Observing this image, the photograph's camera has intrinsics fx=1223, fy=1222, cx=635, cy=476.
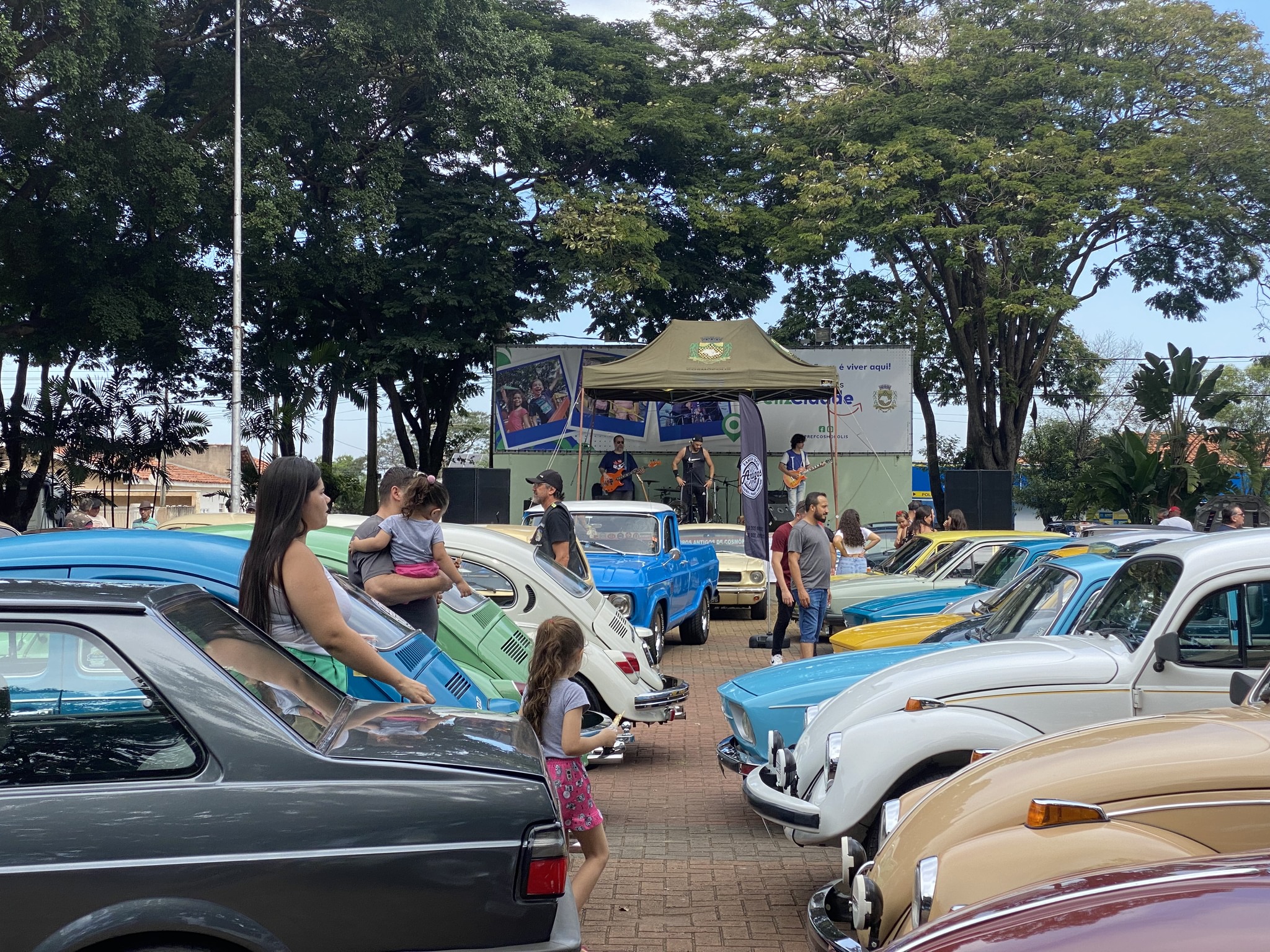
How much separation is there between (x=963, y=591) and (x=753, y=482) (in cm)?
753

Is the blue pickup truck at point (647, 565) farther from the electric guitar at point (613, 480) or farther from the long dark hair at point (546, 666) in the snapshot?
the electric guitar at point (613, 480)

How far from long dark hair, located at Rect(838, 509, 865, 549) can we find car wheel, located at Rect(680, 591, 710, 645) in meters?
1.93

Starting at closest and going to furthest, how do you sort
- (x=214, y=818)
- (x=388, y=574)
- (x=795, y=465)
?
1. (x=214, y=818)
2. (x=388, y=574)
3. (x=795, y=465)

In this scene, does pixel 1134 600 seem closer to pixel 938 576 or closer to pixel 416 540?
pixel 416 540

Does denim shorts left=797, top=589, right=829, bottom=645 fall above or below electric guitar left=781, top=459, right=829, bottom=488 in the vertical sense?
below

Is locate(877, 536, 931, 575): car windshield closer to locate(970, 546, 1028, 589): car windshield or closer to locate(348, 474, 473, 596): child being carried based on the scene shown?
locate(970, 546, 1028, 589): car windshield

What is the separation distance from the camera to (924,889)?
11.4ft

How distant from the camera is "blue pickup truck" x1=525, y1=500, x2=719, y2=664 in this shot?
12.0m

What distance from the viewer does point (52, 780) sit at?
308 cm

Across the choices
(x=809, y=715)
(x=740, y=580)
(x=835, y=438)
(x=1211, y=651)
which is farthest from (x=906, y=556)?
(x=1211, y=651)

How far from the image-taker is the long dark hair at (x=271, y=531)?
4.77m

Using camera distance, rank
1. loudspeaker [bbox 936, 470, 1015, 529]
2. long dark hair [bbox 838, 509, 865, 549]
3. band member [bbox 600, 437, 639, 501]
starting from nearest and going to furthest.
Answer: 1. long dark hair [bbox 838, 509, 865, 549]
2. loudspeaker [bbox 936, 470, 1015, 529]
3. band member [bbox 600, 437, 639, 501]

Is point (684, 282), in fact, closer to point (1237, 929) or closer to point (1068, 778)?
point (1068, 778)

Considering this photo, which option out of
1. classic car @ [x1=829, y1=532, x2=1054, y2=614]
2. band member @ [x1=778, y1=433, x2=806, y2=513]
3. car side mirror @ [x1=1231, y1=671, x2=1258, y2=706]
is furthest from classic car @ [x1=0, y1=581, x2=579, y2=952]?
band member @ [x1=778, y1=433, x2=806, y2=513]
